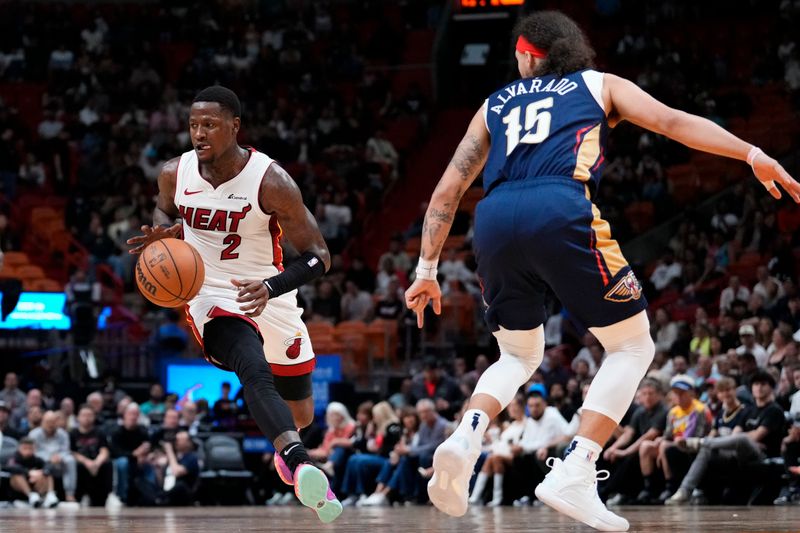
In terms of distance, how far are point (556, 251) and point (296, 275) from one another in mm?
1942

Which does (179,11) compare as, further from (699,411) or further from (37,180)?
(699,411)

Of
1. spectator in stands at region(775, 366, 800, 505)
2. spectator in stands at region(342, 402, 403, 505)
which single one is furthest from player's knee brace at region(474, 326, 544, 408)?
spectator in stands at region(342, 402, 403, 505)

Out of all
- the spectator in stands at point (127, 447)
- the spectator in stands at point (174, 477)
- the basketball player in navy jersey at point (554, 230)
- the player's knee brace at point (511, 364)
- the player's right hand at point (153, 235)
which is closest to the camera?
the basketball player in navy jersey at point (554, 230)

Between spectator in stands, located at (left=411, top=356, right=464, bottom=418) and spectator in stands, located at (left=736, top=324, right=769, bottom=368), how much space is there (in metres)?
3.44

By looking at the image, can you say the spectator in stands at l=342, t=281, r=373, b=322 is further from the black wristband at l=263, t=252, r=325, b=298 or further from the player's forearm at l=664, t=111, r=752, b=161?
the player's forearm at l=664, t=111, r=752, b=161

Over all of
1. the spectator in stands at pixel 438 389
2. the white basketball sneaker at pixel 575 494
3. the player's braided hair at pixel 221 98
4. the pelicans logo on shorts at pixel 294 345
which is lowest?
the spectator in stands at pixel 438 389

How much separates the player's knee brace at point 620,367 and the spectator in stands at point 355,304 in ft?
45.9

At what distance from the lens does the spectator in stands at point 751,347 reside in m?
13.0

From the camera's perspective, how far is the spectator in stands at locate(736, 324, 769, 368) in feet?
42.7

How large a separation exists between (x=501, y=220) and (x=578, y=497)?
1.11 m

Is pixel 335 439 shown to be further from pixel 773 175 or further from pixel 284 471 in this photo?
pixel 773 175

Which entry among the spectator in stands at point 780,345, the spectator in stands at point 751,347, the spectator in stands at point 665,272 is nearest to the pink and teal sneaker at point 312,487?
the spectator in stands at point 780,345

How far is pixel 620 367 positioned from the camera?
5023 mm

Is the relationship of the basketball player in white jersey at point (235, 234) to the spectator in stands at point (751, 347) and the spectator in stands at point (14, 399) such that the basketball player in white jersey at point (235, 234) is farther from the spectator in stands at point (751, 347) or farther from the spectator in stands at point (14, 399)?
the spectator in stands at point (14, 399)
